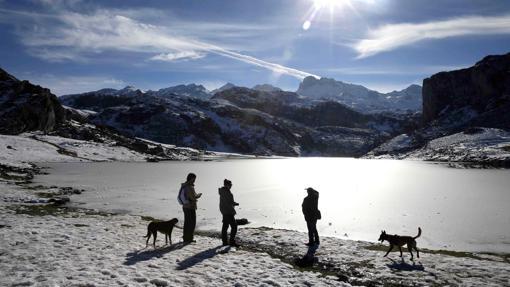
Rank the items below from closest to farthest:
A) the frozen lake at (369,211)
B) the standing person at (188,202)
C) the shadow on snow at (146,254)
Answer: the shadow on snow at (146,254)
the standing person at (188,202)
the frozen lake at (369,211)

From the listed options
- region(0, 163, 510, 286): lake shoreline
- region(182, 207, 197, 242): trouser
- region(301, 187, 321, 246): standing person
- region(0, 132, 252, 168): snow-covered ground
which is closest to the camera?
region(0, 163, 510, 286): lake shoreline

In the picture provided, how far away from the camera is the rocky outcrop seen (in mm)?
153625

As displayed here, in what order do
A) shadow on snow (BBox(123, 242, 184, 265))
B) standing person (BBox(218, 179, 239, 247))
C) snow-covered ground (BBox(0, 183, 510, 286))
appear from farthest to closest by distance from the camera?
1. standing person (BBox(218, 179, 239, 247))
2. shadow on snow (BBox(123, 242, 184, 265))
3. snow-covered ground (BBox(0, 183, 510, 286))

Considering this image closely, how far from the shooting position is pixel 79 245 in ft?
57.3

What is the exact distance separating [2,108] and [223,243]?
568 ft

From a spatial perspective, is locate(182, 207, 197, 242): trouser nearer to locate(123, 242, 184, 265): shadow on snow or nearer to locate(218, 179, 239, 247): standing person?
locate(123, 242, 184, 265): shadow on snow

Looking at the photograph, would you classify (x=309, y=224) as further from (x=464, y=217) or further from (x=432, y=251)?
(x=464, y=217)

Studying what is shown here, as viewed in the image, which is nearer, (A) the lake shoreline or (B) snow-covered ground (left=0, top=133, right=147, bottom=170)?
(A) the lake shoreline

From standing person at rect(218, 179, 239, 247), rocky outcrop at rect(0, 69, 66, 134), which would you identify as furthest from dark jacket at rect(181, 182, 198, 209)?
rocky outcrop at rect(0, 69, 66, 134)

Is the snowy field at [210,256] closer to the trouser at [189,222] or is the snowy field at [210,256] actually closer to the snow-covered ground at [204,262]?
the snow-covered ground at [204,262]

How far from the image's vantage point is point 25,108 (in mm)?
162500

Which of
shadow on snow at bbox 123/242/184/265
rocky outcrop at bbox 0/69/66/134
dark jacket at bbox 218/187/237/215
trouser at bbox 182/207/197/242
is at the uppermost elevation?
rocky outcrop at bbox 0/69/66/134

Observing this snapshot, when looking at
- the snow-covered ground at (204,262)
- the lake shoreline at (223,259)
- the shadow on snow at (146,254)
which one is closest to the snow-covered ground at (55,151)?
the lake shoreline at (223,259)

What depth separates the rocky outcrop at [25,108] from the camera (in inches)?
6048
